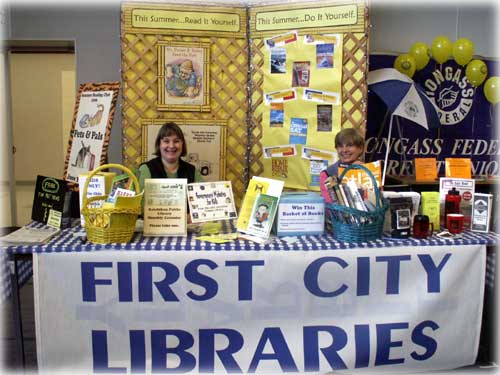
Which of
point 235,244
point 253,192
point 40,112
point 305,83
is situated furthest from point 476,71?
point 40,112

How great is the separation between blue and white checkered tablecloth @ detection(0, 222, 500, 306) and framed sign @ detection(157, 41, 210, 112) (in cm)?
160

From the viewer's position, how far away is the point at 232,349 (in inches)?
72.8

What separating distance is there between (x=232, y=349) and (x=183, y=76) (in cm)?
204

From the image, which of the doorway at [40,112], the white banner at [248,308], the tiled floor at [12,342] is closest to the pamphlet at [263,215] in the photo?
the white banner at [248,308]

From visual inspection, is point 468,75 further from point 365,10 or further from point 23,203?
point 23,203

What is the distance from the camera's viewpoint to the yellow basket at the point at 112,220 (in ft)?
5.79

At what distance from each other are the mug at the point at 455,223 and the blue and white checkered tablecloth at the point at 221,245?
0.04 meters

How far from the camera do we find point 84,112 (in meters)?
3.38

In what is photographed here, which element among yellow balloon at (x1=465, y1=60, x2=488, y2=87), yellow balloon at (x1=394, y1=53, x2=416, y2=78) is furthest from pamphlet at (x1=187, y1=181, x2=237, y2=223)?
yellow balloon at (x1=465, y1=60, x2=488, y2=87)

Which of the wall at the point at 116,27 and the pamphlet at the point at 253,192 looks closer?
the pamphlet at the point at 253,192

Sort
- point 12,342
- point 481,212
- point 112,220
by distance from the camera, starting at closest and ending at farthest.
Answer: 1. point 112,220
2. point 481,212
3. point 12,342

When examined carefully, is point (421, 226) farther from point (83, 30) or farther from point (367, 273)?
point (83, 30)

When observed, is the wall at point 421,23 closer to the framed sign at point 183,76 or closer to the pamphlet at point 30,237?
the framed sign at point 183,76

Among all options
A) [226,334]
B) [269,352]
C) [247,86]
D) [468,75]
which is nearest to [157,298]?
[226,334]
